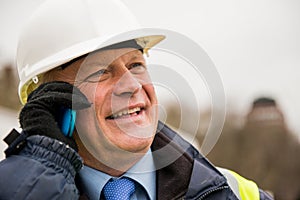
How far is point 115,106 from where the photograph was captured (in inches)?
106

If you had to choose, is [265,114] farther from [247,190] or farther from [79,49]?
[79,49]

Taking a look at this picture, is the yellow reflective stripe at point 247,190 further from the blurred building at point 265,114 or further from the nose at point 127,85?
the blurred building at point 265,114

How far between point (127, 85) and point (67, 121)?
0.32 metres

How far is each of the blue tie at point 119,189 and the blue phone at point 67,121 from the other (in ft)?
1.02

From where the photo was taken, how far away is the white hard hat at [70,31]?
113 inches

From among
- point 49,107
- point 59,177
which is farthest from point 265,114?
point 59,177

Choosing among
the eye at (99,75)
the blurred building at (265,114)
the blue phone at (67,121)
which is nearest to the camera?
the blue phone at (67,121)

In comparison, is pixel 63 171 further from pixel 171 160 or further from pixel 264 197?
pixel 264 197

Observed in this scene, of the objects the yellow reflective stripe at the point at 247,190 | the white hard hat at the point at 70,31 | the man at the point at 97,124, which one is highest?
the white hard hat at the point at 70,31


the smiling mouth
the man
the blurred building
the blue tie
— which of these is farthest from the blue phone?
the blurred building

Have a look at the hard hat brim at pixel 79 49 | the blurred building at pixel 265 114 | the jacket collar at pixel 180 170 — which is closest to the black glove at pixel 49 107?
the hard hat brim at pixel 79 49

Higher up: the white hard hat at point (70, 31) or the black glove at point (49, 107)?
the white hard hat at point (70, 31)

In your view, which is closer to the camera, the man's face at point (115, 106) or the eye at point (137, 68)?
the man's face at point (115, 106)

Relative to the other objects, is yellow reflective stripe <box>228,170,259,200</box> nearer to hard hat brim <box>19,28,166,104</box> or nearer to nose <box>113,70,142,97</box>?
nose <box>113,70,142,97</box>
